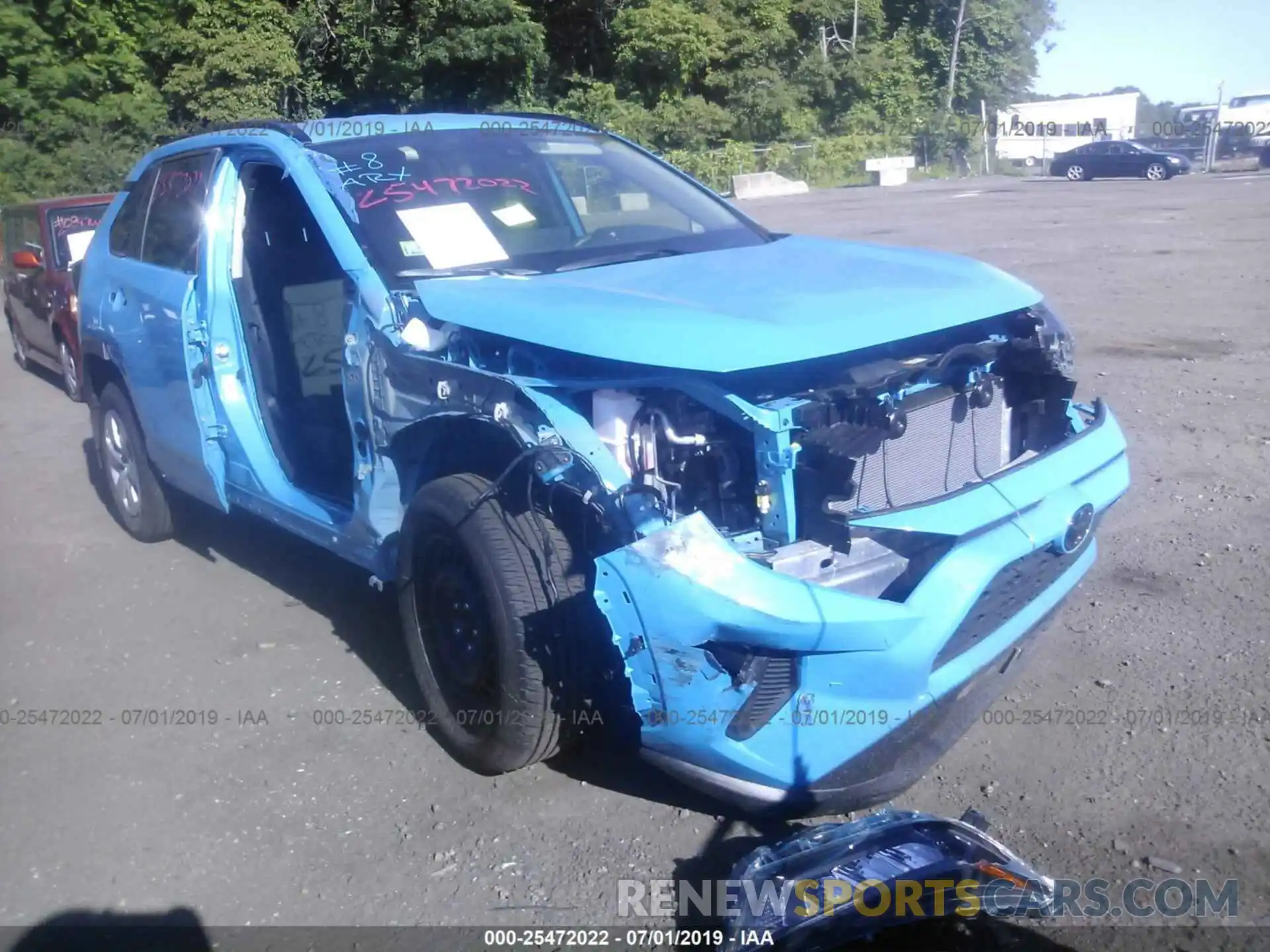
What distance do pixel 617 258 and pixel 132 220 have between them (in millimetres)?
2955

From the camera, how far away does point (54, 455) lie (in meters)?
8.04

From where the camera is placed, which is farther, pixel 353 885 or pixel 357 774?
pixel 357 774

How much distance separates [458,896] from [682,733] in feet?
2.66

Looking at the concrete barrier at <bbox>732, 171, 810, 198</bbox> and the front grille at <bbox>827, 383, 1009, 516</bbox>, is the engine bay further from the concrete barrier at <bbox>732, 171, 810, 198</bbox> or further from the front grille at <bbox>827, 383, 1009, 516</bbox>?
the concrete barrier at <bbox>732, 171, 810, 198</bbox>

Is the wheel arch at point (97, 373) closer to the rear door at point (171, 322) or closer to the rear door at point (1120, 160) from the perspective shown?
the rear door at point (171, 322)

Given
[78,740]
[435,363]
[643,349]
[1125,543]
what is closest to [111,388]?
[78,740]

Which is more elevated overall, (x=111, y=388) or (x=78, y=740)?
(x=111, y=388)

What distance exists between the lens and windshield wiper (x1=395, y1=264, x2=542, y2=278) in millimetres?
3648

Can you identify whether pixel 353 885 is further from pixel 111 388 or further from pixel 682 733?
pixel 111 388

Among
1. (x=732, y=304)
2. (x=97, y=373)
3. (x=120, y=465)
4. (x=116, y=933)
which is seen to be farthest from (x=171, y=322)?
(x=732, y=304)

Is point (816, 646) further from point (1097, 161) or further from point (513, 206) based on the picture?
point (1097, 161)

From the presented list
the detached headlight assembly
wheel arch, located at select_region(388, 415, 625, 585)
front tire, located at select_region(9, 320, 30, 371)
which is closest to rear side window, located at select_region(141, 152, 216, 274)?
wheel arch, located at select_region(388, 415, 625, 585)

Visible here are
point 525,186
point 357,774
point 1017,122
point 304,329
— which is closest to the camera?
point 357,774

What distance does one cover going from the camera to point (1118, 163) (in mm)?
32219
